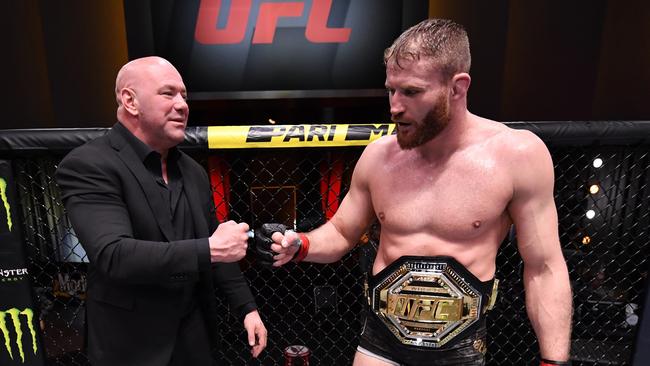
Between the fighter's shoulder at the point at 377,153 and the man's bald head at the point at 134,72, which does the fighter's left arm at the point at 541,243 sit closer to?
the fighter's shoulder at the point at 377,153

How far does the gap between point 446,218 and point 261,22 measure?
128 inches

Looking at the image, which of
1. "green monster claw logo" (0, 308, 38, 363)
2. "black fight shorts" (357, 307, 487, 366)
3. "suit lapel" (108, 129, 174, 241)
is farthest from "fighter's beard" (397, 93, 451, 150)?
"green monster claw logo" (0, 308, 38, 363)

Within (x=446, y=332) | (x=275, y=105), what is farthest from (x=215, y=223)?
(x=275, y=105)

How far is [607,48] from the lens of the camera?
10.2 feet

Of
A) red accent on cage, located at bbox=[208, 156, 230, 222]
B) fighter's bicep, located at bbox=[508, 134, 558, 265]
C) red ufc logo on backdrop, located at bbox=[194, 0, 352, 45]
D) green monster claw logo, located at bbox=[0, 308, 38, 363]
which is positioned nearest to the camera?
fighter's bicep, located at bbox=[508, 134, 558, 265]

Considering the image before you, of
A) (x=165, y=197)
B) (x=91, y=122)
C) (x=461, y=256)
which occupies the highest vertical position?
(x=91, y=122)

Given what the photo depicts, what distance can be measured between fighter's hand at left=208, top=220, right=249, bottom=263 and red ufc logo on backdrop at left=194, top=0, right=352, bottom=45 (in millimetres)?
3177

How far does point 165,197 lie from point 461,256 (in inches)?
34.6

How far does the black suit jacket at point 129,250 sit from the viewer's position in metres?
1.00

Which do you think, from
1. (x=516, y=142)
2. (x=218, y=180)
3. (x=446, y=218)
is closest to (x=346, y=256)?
(x=218, y=180)

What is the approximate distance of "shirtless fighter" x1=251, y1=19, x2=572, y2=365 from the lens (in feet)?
3.55

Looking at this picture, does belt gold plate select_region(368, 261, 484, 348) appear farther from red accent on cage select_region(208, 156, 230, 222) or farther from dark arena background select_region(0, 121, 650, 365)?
red accent on cage select_region(208, 156, 230, 222)

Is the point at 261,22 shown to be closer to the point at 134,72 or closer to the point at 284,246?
the point at 134,72

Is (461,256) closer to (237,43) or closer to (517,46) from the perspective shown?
(517,46)
